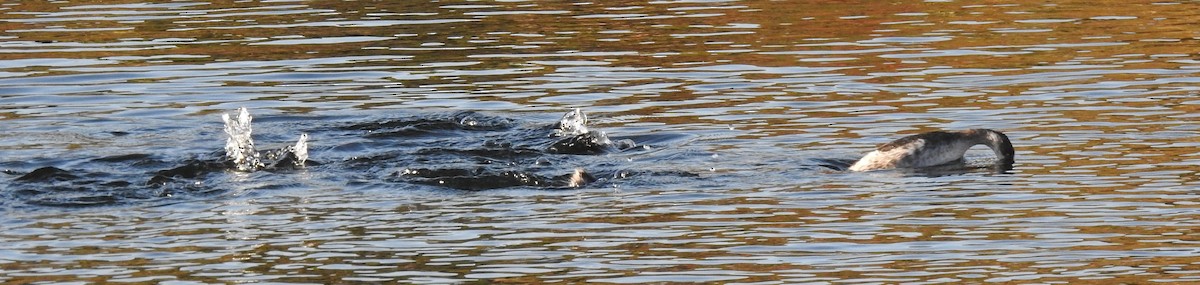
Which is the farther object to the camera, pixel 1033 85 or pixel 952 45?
pixel 952 45

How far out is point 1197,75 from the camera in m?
17.7

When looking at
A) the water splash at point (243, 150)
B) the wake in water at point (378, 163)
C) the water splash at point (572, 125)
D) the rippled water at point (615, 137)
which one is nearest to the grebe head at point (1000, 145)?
the rippled water at point (615, 137)

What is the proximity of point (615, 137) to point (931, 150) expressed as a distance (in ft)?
8.29

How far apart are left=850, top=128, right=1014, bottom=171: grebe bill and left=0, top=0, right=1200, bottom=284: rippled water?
0.58 feet

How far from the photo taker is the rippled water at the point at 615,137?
10109 mm

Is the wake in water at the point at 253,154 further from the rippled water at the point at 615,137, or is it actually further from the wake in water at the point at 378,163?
the rippled water at the point at 615,137

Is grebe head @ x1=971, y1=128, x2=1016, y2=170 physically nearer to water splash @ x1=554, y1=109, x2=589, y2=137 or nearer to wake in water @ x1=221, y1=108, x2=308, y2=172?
water splash @ x1=554, y1=109, x2=589, y2=137

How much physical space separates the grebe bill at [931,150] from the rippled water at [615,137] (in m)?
0.18

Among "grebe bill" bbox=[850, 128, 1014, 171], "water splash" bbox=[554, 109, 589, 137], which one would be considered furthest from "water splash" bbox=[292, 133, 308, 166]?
"grebe bill" bbox=[850, 128, 1014, 171]

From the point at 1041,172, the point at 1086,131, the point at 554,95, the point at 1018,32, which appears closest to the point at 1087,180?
the point at 1041,172

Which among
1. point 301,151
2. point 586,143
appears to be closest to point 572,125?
point 586,143

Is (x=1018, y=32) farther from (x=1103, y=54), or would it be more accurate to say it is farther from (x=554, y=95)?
(x=554, y=95)

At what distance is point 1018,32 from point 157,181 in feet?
38.6

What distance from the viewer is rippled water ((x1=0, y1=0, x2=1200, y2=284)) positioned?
10.1m
